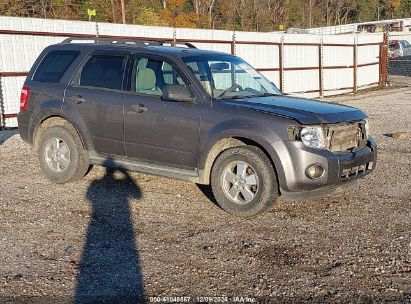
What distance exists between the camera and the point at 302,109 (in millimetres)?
5773

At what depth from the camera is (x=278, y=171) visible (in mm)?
5496

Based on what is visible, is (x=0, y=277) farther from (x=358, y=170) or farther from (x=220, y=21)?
(x=220, y=21)

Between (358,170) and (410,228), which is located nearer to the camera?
(410,228)

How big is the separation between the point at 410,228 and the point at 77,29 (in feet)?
37.2

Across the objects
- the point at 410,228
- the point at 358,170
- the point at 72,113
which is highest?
the point at 72,113

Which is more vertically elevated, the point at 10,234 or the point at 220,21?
the point at 220,21

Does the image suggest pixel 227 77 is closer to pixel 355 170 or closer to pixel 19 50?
pixel 355 170

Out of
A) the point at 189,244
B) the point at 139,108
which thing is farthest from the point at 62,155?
the point at 189,244

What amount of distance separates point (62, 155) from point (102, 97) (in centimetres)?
111

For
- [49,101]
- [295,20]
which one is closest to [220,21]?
[295,20]

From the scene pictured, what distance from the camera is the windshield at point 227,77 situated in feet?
20.6

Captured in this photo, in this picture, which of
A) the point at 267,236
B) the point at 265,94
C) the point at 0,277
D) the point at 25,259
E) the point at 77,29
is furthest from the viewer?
the point at 77,29

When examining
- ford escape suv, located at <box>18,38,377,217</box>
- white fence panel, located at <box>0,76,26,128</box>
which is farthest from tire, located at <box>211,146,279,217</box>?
white fence panel, located at <box>0,76,26,128</box>

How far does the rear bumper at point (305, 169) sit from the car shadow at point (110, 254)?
67.8 inches
